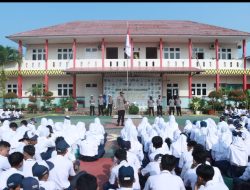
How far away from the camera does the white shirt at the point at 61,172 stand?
521cm

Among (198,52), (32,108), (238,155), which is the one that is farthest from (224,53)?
(238,155)

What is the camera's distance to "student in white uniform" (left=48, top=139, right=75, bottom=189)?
5211 mm

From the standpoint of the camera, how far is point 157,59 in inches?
1015

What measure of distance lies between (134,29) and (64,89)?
25.5ft

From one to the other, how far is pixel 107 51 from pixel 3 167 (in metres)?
22.9

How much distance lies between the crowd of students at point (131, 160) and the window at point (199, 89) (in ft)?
56.8

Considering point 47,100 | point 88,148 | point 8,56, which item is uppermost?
point 8,56

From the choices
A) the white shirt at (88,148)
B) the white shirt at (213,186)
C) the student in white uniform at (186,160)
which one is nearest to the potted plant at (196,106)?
the white shirt at (88,148)

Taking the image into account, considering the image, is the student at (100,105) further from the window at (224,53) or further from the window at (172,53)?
the window at (224,53)

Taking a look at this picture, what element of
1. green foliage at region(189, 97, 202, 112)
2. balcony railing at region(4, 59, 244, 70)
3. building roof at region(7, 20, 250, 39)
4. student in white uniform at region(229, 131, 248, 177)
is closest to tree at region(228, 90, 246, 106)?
green foliage at region(189, 97, 202, 112)

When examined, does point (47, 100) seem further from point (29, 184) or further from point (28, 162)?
point (29, 184)

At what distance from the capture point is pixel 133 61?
25578 mm

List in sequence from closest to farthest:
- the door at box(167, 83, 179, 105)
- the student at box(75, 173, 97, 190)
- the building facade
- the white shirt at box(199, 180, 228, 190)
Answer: the student at box(75, 173, 97, 190), the white shirt at box(199, 180, 228, 190), the building facade, the door at box(167, 83, 179, 105)

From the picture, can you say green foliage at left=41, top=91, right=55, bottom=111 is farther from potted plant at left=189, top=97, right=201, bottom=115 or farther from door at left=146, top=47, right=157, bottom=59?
potted plant at left=189, top=97, right=201, bottom=115
